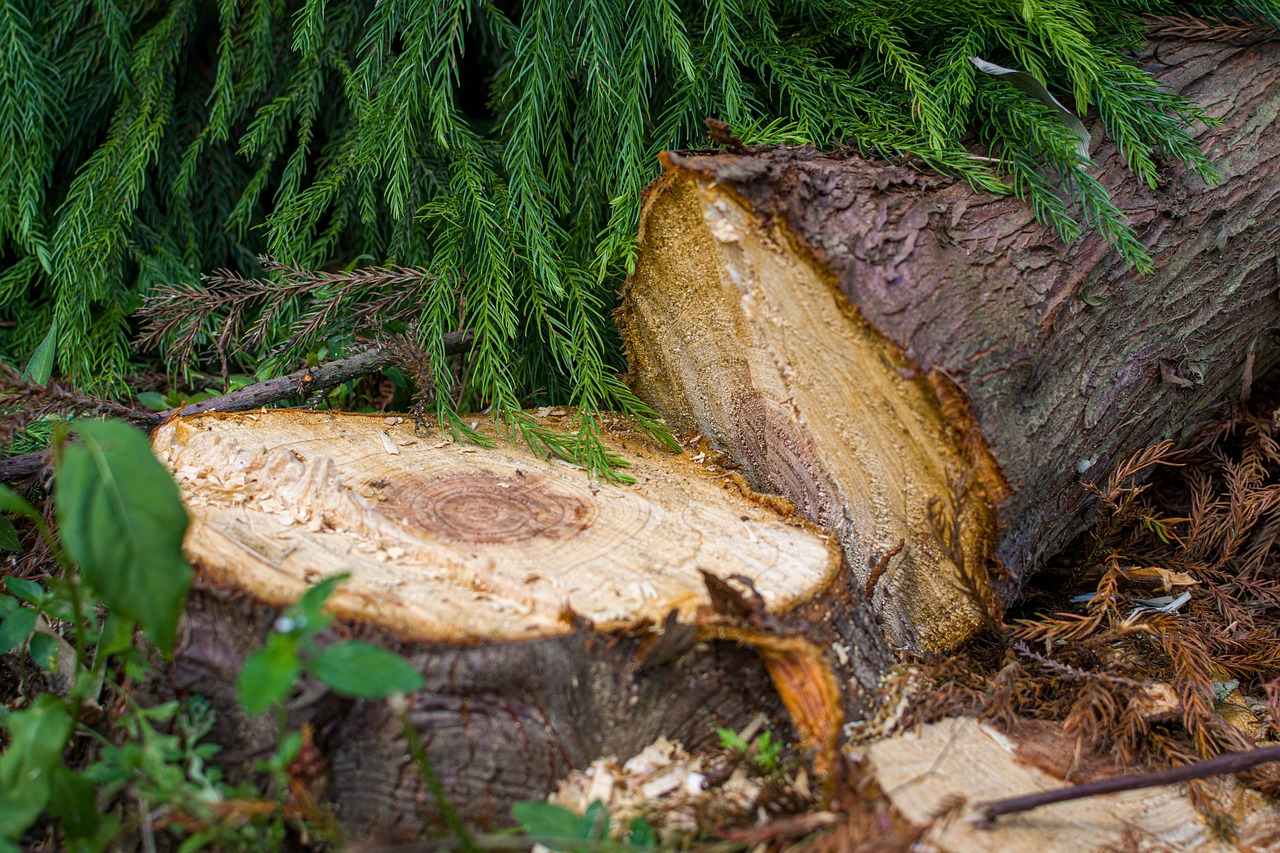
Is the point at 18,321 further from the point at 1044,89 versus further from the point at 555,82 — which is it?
the point at 1044,89

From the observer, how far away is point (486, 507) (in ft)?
5.46

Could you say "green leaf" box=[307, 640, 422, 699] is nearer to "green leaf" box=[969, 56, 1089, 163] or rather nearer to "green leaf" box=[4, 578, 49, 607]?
"green leaf" box=[4, 578, 49, 607]

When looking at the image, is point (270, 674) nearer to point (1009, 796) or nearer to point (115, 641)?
point (115, 641)

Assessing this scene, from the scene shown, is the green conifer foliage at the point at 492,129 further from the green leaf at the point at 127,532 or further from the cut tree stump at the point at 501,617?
the green leaf at the point at 127,532

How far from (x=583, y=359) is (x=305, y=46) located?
3.32 ft

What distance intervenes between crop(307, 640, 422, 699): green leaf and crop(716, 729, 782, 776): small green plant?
548mm

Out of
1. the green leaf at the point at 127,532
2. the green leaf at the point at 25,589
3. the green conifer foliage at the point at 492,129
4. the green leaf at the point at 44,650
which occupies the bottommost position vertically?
the green leaf at the point at 44,650

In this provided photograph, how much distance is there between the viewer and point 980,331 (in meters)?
1.61

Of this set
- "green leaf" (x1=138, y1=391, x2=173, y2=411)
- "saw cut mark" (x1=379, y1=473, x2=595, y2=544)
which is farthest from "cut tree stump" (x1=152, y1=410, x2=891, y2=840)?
"green leaf" (x1=138, y1=391, x2=173, y2=411)

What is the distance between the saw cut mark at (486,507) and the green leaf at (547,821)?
466 mm

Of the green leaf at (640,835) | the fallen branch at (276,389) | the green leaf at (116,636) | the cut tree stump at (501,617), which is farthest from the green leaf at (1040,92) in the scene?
the green leaf at (116,636)

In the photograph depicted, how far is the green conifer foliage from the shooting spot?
1.91 meters

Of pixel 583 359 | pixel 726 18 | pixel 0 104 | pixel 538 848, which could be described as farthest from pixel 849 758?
pixel 0 104

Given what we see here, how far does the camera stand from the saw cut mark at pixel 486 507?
1583 mm
